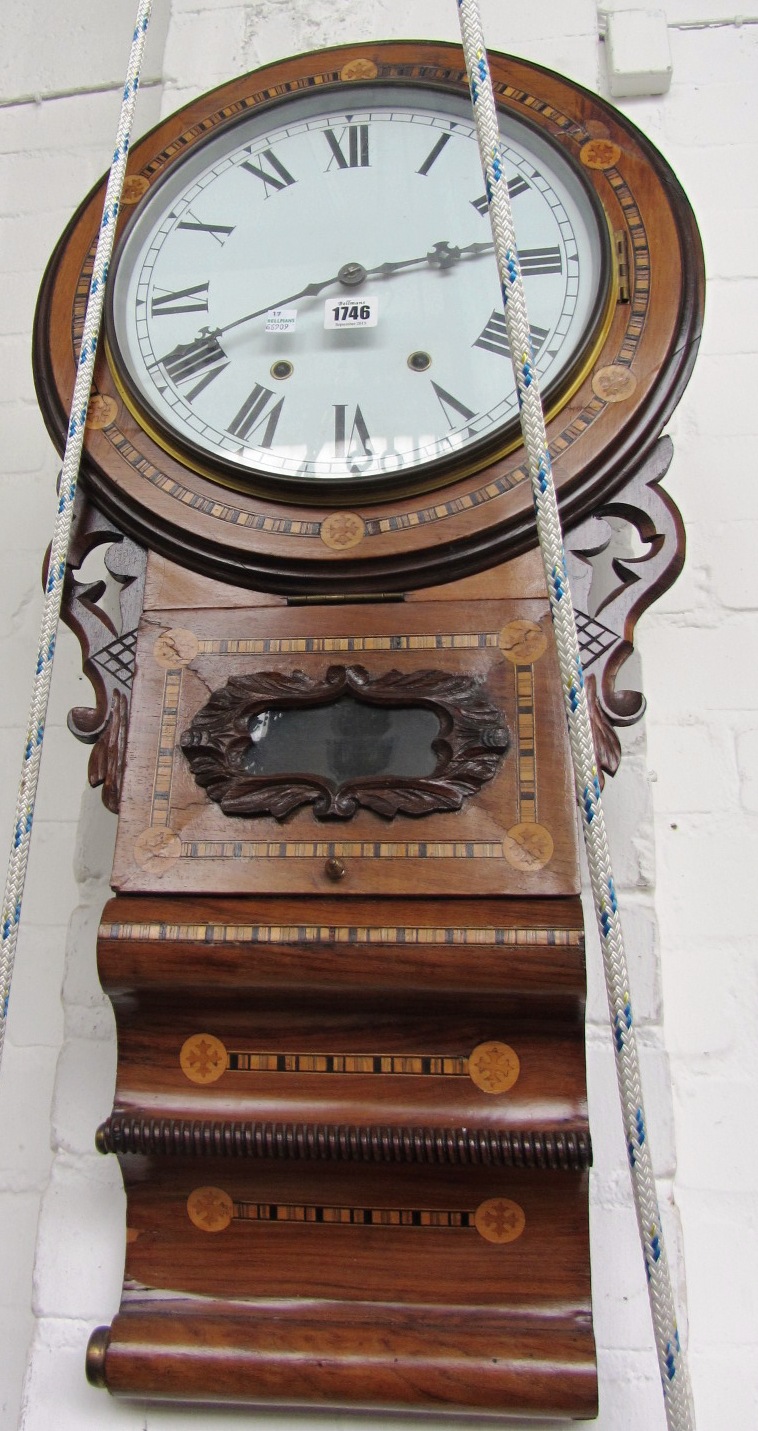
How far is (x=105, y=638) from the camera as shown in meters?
0.95

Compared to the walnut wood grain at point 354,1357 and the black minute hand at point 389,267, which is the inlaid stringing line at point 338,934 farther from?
the black minute hand at point 389,267

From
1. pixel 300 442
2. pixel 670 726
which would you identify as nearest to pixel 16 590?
pixel 300 442

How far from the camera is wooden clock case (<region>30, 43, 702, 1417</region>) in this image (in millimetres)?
812

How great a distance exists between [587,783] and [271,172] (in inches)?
25.2

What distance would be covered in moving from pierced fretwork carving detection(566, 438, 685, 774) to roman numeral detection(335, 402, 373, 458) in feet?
0.54

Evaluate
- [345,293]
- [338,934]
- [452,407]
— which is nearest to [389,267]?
[345,293]

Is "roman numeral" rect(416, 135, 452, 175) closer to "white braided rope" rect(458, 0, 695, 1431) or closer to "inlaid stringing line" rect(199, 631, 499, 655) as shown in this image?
"white braided rope" rect(458, 0, 695, 1431)

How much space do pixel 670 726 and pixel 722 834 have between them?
0.33 feet

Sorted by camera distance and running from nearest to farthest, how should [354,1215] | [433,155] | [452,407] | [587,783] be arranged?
[587,783] < [354,1215] < [452,407] < [433,155]

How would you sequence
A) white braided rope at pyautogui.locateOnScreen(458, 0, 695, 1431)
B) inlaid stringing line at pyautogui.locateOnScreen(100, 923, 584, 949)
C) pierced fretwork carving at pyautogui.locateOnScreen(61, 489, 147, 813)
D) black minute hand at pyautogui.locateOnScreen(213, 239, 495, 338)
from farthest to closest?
black minute hand at pyautogui.locateOnScreen(213, 239, 495, 338) < pierced fretwork carving at pyautogui.locateOnScreen(61, 489, 147, 813) < inlaid stringing line at pyautogui.locateOnScreen(100, 923, 584, 949) < white braided rope at pyautogui.locateOnScreen(458, 0, 695, 1431)

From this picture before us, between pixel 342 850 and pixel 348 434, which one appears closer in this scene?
pixel 342 850

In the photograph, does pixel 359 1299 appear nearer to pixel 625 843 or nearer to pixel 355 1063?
pixel 355 1063

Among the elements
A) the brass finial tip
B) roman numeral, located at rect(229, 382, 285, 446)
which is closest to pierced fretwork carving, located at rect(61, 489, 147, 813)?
roman numeral, located at rect(229, 382, 285, 446)

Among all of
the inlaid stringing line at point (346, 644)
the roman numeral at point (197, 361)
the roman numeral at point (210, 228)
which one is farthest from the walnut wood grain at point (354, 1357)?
the roman numeral at point (210, 228)
